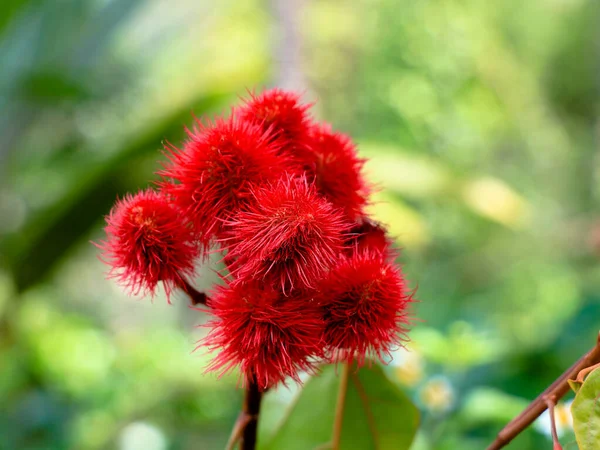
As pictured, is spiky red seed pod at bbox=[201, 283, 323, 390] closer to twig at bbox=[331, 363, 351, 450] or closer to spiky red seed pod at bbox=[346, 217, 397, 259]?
spiky red seed pod at bbox=[346, 217, 397, 259]

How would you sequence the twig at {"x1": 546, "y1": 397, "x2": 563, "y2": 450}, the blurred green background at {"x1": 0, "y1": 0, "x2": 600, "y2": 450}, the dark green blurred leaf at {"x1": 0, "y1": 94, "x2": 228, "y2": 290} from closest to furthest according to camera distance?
the twig at {"x1": 546, "y1": 397, "x2": 563, "y2": 450}, the blurred green background at {"x1": 0, "y1": 0, "x2": 600, "y2": 450}, the dark green blurred leaf at {"x1": 0, "y1": 94, "x2": 228, "y2": 290}

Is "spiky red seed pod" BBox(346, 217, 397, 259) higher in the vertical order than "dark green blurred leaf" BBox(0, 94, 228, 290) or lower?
lower

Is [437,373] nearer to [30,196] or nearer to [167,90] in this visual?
[30,196]

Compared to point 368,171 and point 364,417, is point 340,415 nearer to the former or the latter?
point 364,417

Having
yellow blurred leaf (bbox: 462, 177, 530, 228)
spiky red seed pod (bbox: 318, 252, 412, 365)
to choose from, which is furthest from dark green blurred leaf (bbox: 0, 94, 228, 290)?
yellow blurred leaf (bbox: 462, 177, 530, 228)

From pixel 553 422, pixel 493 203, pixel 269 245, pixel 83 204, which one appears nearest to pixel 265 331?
Result: pixel 269 245

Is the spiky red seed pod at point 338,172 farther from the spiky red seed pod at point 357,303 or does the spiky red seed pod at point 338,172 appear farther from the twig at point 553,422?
the twig at point 553,422

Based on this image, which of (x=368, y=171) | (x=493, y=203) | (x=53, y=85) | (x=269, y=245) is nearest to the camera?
(x=269, y=245)

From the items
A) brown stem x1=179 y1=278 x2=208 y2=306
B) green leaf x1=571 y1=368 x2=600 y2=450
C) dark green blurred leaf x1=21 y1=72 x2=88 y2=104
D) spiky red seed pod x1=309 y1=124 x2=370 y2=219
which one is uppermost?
dark green blurred leaf x1=21 y1=72 x2=88 y2=104
